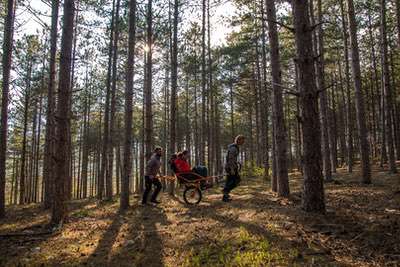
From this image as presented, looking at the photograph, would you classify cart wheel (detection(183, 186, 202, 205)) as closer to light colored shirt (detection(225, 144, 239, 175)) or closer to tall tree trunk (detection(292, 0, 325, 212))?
light colored shirt (detection(225, 144, 239, 175))

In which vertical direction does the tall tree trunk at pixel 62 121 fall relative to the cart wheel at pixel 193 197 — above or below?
above

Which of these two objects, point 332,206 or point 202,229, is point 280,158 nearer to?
point 332,206

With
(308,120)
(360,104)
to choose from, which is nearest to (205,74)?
(360,104)

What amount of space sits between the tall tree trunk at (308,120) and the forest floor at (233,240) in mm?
436

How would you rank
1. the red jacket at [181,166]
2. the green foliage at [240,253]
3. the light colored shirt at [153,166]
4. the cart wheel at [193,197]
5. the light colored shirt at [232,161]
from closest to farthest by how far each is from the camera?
the green foliage at [240,253] < the light colored shirt at [232,161] < the red jacket at [181,166] < the cart wheel at [193,197] < the light colored shirt at [153,166]

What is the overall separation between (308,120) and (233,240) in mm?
3131

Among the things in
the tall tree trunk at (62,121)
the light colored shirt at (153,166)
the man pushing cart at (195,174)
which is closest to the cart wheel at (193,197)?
the man pushing cart at (195,174)

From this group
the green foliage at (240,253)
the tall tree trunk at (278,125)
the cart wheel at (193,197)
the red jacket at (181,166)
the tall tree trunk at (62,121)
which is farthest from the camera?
the cart wheel at (193,197)

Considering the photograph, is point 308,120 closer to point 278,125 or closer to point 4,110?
point 278,125

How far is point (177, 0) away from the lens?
1594 centimetres

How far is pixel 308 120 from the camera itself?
720cm

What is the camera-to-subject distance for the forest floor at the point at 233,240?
16.4 feet

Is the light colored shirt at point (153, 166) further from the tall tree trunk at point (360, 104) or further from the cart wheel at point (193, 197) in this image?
the tall tree trunk at point (360, 104)

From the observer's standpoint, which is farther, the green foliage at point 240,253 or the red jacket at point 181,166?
the red jacket at point 181,166
